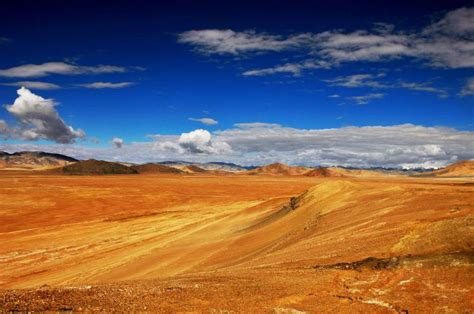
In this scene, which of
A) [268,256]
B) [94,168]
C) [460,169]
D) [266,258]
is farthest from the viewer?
[460,169]

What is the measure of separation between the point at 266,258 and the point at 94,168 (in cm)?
16163

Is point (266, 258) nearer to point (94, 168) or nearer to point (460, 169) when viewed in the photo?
point (94, 168)

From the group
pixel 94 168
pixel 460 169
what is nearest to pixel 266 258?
pixel 94 168

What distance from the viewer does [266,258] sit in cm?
1553

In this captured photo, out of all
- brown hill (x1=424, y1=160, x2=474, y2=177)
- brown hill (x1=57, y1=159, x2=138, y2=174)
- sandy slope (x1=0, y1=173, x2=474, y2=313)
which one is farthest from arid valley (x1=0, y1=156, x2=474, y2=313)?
brown hill (x1=424, y1=160, x2=474, y2=177)

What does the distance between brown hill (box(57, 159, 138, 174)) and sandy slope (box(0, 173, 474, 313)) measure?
124 m

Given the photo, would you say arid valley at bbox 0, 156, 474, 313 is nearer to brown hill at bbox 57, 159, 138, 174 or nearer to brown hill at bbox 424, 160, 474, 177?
brown hill at bbox 57, 159, 138, 174

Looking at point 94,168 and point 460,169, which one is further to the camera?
point 460,169

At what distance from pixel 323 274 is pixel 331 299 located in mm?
2022

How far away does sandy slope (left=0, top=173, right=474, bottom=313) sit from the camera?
8.82 metres

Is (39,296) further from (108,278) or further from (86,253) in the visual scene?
(86,253)

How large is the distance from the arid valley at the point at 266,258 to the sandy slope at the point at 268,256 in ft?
0.16

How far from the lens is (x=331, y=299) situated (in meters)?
9.17

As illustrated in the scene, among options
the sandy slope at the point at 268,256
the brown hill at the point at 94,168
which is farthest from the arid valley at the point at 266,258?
the brown hill at the point at 94,168
